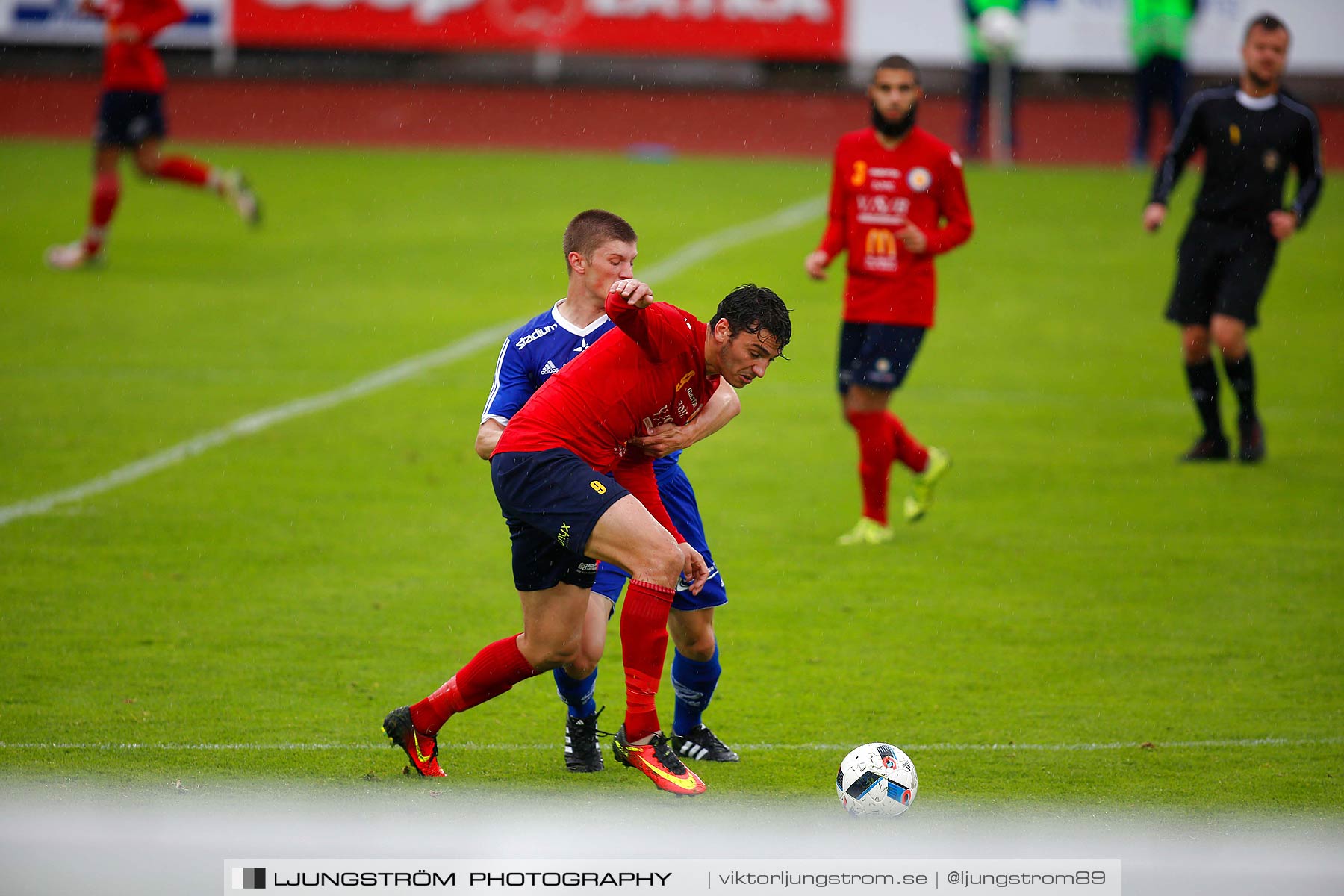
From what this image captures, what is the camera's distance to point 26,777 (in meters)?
5.16

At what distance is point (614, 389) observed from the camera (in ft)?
16.5

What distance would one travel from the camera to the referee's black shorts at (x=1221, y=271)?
9781mm

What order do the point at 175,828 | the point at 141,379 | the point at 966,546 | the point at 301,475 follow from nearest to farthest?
the point at 175,828
the point at 966,546
the point at 301,475
the point at 141,379

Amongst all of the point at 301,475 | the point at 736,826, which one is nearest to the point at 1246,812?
the point at 736,826

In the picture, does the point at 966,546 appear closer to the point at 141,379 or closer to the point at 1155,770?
the point at 1155,770

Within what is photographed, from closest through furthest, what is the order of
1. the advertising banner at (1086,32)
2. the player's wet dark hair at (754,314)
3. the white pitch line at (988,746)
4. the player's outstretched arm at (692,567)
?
the player's outstretched arm at (692,567) < the player's wet dark hair at (754,314) < the white pitch line at (988,746) < the advertising banner at (1086,32)

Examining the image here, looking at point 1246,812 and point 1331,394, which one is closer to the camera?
point 1246,812

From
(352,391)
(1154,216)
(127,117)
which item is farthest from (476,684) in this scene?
(127,117)

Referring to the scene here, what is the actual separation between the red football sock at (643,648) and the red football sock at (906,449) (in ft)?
11.1

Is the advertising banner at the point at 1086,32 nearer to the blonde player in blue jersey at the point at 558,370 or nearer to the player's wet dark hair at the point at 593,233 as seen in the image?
the player's wet dark hair at the point at 593,233

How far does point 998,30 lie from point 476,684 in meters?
17.0

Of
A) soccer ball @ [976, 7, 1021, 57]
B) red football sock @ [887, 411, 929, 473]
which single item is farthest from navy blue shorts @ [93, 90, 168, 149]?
soccer ball @ [976, 7, 1021, 57]

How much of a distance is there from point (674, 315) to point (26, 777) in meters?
2.47

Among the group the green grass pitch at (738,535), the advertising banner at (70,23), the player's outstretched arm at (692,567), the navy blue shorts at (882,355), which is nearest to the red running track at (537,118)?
the advertising banner at (70,23)
